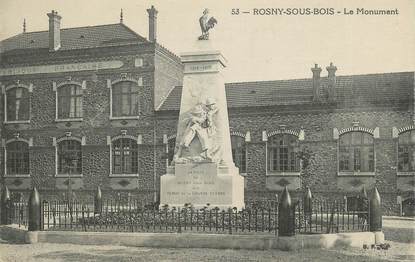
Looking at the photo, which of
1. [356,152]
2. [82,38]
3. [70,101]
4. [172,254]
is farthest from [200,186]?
[82,38]

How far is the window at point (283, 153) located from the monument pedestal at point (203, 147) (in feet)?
33.3

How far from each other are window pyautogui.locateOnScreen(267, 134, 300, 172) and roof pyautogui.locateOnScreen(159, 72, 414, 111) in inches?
62.7

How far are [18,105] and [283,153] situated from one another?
14.0 metres

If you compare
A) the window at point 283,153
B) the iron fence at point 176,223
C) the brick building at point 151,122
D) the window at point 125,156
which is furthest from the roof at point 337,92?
the iron fence at point 176,223

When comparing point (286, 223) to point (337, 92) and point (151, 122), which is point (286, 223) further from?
point (151, 122)

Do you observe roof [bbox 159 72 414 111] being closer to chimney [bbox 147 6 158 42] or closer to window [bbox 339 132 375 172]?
window [bbox 339 132 375 172]

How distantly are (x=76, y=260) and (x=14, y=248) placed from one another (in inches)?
85.7

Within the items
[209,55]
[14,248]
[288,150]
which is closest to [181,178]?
[209,55]

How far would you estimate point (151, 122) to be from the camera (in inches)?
1016

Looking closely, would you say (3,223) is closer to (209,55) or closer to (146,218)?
(146,218)

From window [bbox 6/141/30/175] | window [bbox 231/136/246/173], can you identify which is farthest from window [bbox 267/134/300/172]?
window [bbox 6/141/30/175]

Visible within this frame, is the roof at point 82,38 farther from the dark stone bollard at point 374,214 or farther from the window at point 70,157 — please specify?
the dark stone bollard at point 374,214

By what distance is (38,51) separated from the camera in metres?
27.4

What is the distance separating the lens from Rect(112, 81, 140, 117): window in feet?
86.1
